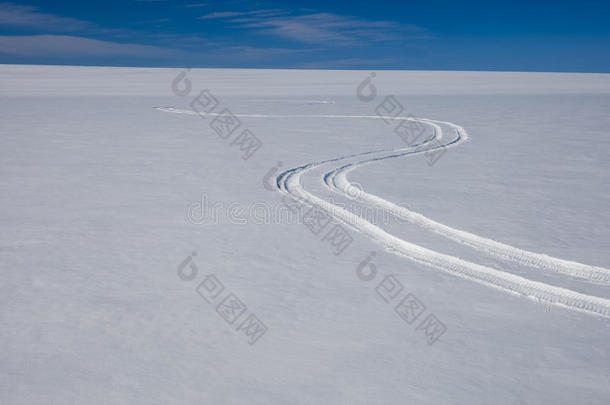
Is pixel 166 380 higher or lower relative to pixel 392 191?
higher

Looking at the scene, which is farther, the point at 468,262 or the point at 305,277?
the point at 468,262

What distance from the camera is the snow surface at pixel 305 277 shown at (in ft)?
6.76

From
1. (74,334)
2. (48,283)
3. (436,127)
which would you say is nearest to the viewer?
(74,334)

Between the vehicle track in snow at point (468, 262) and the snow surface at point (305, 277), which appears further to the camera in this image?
the vehicle track in snow at point (468, 262)

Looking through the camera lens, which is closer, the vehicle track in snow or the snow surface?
the snow surface

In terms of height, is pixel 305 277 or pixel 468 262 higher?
pixel 305 277

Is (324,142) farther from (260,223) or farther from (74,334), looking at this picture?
(74,334)

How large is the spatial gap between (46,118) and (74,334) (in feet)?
28.6

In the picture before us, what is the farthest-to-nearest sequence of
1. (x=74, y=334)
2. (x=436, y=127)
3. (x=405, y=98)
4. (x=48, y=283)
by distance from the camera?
(x=405, y=98) < (x=436, y=127) < (x=48, y=283) < (x=74, y=334)

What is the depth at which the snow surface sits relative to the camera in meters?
2.06

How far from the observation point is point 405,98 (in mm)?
15469

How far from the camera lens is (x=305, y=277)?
3.04 m

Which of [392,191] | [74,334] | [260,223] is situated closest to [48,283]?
[74,334]

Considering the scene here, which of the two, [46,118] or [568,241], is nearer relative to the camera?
[568,241]
